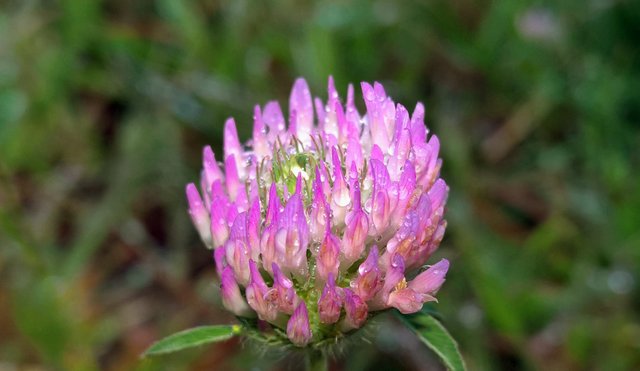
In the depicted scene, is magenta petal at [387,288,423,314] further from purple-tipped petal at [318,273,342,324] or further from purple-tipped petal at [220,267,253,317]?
purple-tipped petal at [220,267,253,317]

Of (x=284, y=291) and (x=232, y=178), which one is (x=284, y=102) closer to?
(x=232, y=178)

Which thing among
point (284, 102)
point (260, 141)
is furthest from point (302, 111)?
point (284, 102)

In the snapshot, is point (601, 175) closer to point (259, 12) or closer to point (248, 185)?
point (259, 12)

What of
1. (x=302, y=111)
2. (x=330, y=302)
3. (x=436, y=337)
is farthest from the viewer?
(x=302, y=111)

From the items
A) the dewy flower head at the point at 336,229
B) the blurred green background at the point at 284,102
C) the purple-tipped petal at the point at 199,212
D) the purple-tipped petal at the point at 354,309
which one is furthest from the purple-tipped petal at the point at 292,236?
the blurred green background at the point at 284,102

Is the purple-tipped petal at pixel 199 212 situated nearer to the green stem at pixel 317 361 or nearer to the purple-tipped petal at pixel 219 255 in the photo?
the purple-tipped petal at pixel 219 255
